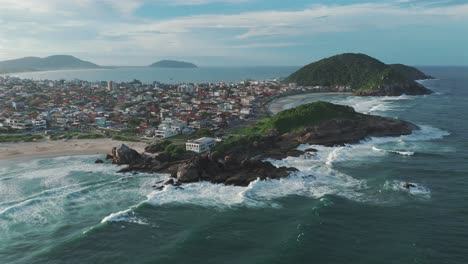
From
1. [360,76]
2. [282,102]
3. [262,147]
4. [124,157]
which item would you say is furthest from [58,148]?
[360,76]

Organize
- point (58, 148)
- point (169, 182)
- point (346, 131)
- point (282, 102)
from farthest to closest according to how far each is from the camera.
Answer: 1. point (282, 102)
2. point (346, 131)
3. point (58, 148)
4. point (169, 182)

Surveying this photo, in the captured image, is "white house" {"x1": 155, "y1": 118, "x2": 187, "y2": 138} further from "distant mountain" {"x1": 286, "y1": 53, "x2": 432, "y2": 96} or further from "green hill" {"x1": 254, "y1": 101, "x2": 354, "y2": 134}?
"distant mountain" {"x1": 286, "y1": 53, "x2": 432, "y2": 96}

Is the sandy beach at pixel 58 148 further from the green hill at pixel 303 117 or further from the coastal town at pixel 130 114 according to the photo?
the green hill at pixel 303 117

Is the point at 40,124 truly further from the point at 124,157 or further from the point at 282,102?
the point at 282,102

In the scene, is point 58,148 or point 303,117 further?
point 303,117

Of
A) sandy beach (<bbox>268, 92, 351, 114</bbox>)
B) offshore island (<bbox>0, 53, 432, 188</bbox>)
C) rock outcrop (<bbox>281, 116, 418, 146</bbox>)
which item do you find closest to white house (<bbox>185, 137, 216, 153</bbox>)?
offshore island (<bbox>0, 53, 432, 188</bbox>)

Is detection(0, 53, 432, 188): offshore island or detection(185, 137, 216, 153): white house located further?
detection(185, 137, 216, 153): white house
